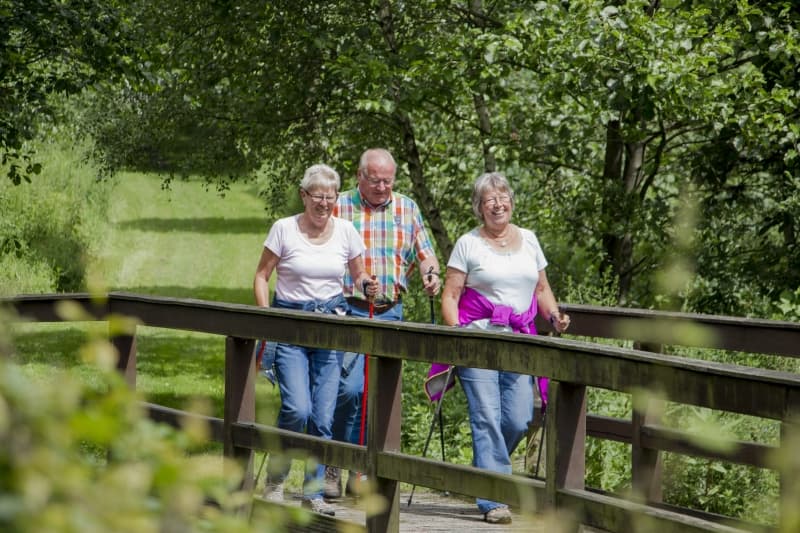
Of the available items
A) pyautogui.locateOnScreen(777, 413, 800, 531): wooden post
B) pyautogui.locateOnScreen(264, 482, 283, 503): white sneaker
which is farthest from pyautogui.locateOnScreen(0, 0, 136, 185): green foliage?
pyautogui.locateOnScreen(777, 413, 800, 531): wooden post

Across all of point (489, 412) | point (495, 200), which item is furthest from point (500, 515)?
point (495, 200)

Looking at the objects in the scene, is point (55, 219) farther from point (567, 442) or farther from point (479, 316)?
point (567, 442)

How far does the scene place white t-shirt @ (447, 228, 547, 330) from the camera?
5.92 meters

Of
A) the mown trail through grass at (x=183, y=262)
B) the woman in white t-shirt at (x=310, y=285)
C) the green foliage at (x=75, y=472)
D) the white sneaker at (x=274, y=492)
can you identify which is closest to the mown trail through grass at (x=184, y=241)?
the mown trail through grass at (x=183, y=262)

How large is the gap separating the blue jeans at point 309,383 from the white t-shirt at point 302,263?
58 millimetres

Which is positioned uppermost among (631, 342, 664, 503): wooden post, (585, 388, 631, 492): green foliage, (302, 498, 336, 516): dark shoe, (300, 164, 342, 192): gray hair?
(300, 164, 342, 192): gray hair

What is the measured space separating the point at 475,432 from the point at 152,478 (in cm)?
494

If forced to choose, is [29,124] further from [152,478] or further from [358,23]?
[152,478]

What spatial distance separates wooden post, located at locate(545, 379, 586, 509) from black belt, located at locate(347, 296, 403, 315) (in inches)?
87.0

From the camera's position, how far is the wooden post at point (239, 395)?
18.1ft

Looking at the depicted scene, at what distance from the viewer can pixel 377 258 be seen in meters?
6.45

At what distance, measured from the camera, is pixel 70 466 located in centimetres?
102

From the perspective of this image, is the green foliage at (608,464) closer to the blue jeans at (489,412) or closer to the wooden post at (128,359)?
the blue jeans at (489,412)

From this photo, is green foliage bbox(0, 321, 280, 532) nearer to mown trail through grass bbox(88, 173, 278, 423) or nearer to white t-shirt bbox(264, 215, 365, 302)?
mown trail through grass bbox(88, 173, 278, 423)
